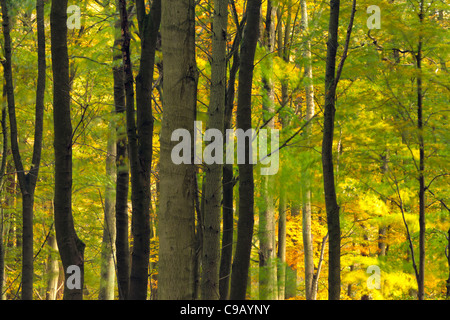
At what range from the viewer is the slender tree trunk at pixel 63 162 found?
459 cm

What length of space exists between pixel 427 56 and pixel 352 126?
2128 mm

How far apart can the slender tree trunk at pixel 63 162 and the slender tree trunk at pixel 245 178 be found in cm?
184

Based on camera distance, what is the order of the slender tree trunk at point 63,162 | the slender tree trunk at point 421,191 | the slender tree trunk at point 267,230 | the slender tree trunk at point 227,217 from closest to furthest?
the slender tree trunk at point 63,162, the slender tree trunk at point 227,217, the slender tree trunk at point 421,191, the slender tree trunk at point 267,230

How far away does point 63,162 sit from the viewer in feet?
15.1

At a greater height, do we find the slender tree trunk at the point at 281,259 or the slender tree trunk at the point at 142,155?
the slender tree trunk at the point at 142,155

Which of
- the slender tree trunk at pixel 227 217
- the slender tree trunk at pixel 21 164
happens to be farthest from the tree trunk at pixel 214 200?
the slender tree trunk at pixel 21 164

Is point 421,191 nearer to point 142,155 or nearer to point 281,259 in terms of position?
point 142,155

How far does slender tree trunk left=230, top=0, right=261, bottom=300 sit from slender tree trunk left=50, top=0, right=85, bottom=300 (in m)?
1.84

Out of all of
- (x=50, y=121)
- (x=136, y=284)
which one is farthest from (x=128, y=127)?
(x=50, y=121)

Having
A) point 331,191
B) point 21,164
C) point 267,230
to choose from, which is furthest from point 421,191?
point 21,164

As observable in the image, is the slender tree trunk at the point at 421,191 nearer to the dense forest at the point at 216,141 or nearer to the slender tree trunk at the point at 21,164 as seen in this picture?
the dense forest at the point at 216,141

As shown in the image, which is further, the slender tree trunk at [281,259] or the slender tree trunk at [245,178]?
the slender tree trunk at [281,259]
